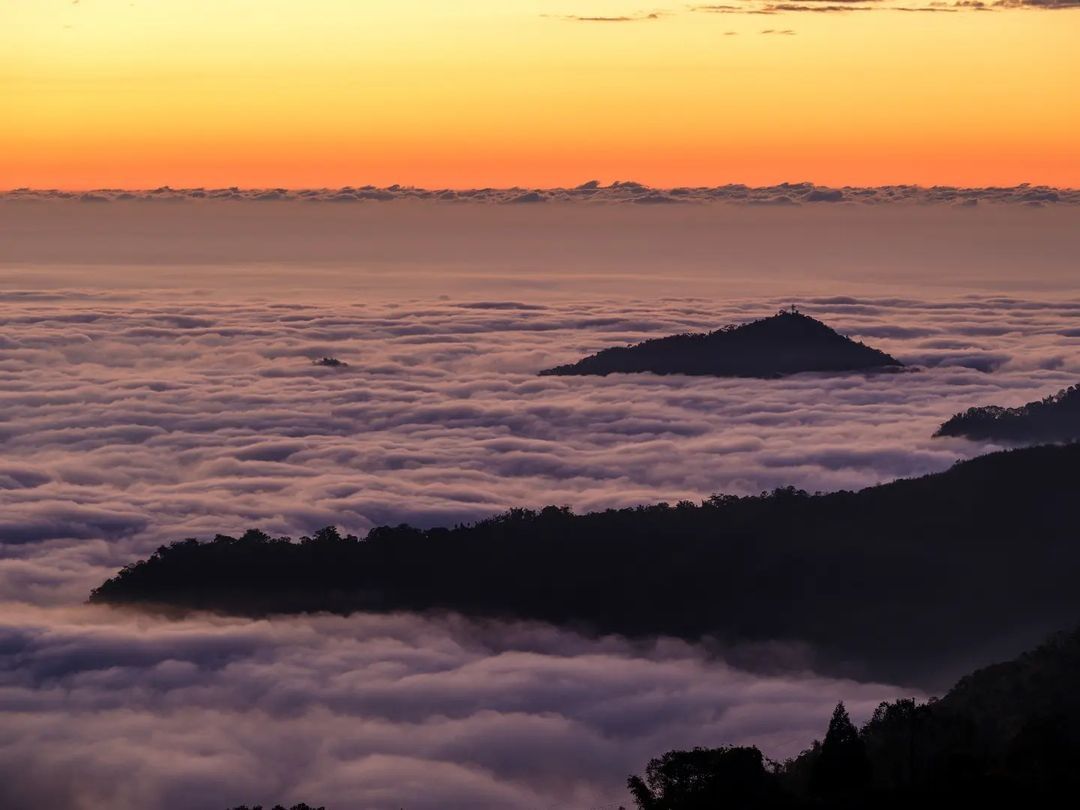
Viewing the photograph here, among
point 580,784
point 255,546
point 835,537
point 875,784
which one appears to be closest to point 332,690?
point 580,784

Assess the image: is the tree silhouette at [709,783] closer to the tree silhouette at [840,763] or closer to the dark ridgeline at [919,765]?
the dark ridgeline at [919,765]

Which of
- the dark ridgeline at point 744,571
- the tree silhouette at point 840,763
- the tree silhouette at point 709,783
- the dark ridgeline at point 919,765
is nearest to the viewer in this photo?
the dark ridgeline at point 919,765

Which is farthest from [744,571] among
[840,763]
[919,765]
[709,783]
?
[709,783]

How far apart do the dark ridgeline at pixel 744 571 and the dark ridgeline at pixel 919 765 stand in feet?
182

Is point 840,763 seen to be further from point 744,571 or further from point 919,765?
→ point 744,571

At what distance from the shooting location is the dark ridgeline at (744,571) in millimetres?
139500

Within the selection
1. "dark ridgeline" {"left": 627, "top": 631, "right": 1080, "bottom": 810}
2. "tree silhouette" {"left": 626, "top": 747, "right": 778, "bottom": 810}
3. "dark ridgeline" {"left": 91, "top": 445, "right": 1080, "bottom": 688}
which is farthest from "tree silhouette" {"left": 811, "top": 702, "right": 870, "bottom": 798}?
"dark ridgeline" {"left": 91, "top": 445, "right": 1080, "bottom": 688}

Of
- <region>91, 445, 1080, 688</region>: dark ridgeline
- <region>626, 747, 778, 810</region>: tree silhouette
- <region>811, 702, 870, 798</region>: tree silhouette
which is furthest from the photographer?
<region>91, 445, 1080, 688</region>: dark ridgeline

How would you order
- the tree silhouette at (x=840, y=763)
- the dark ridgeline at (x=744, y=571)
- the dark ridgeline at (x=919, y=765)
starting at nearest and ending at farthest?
1. the dark ridgeline at (x=919, y=765)
2. the tree silhouette at (x=840, y=763)
3. the dark ridgeline at (x=744, y=571)

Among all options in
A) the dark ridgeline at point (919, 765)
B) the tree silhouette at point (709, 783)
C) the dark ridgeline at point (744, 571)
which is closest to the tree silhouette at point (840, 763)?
the dark ridgeline at point (919, 765)

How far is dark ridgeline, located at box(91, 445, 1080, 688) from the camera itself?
140 metres

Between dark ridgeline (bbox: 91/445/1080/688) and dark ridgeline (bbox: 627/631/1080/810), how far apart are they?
55.4 m

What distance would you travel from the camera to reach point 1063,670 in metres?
82.2

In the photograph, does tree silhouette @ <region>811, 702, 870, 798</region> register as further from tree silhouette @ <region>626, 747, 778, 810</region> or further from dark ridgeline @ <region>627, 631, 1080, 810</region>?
tree silhouette @ <region>626, 747, 778, 810</region>
